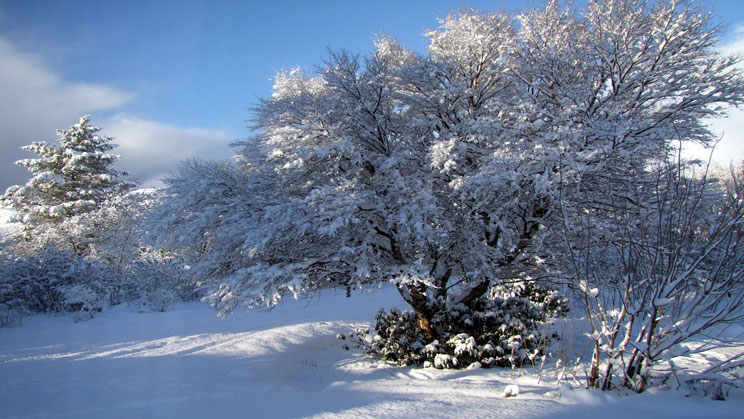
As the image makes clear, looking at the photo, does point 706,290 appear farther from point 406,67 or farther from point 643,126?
point 406,67

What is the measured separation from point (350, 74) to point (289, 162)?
215 cm

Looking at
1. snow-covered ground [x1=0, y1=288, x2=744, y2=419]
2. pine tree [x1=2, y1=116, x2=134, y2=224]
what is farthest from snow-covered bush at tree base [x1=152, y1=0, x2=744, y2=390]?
pine tree [x1=2, y1=116, x2=134, y2=224]

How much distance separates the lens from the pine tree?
68.2 feet

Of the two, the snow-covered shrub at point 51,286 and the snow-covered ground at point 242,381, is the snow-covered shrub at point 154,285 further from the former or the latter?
the snow-covered ground at point 242,381

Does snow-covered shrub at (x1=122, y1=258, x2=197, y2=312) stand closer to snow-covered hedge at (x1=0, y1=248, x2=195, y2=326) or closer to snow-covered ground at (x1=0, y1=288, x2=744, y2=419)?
snow-covered hedge at (x1=0, y1=248, x2=195, y2=326)

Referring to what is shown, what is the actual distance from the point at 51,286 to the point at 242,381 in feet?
28.6

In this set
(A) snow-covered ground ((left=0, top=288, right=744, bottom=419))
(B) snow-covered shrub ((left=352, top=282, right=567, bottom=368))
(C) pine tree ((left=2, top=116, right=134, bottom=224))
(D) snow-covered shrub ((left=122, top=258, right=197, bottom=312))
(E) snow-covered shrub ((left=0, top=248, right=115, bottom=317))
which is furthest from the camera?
(C) pine tree ((left=2, top=116, right=134, bottom=224))

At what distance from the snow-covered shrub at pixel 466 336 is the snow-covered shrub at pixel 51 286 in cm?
757

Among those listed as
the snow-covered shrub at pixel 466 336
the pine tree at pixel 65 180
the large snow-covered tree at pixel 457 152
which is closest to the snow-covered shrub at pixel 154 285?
the large snow-covered tree at pixel 457 152

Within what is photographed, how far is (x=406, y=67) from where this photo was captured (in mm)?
7398

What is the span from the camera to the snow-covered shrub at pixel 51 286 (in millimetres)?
10000

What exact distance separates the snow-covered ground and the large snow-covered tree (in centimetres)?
135

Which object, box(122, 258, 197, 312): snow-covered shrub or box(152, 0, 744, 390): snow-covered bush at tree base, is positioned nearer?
box(152, 0, 744, 390): snow-covered bush at tree base

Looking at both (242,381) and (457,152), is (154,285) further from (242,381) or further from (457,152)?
(457,152)
